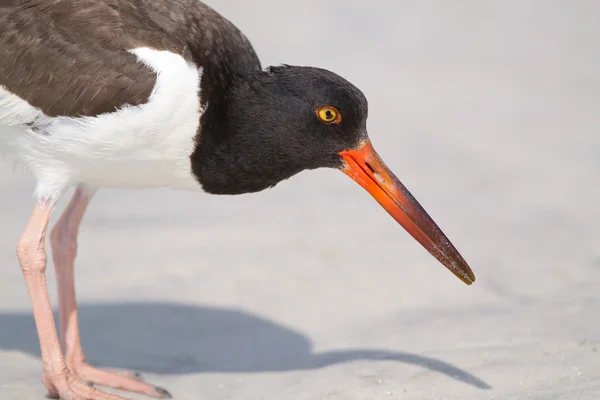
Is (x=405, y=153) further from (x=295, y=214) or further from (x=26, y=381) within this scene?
(x=26, y=381)

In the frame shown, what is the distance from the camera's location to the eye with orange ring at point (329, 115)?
4992 millimetres

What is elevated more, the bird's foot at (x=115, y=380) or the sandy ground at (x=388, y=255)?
the sandy ground at (x=388, y=255)

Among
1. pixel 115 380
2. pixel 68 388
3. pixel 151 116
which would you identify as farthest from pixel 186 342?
pixel 151 116

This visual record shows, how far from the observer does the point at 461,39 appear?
1078 cm

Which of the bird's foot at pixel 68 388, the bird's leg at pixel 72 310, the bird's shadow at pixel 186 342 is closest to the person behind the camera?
the bird's foot at pixel 68 388

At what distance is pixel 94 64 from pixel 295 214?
3.26 meters

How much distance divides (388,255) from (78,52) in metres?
3.06

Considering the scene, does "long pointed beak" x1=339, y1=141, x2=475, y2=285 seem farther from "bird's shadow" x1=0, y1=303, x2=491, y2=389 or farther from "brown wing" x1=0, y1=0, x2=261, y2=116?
"brown wing" x1=0, y1=0, x2=261, y2=116

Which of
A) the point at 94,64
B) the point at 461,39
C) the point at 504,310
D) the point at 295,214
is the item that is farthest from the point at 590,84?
the point at 94,64

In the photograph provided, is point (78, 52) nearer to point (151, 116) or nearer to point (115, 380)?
point (151, 116)

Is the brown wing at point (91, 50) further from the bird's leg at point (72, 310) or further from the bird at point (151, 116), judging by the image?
the bird's leg at point (72, 310)

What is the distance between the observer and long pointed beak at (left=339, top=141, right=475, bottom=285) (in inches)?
198

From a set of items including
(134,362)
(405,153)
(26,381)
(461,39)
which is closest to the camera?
(26,381)

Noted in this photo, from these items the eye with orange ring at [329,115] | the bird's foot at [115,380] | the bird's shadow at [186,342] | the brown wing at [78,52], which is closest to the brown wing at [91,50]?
the brown wing at [78,52]
